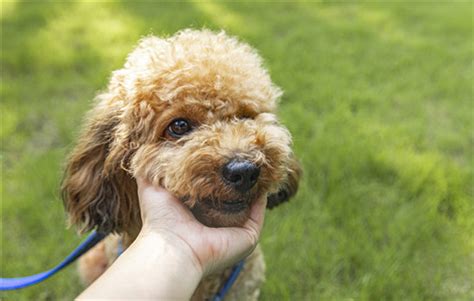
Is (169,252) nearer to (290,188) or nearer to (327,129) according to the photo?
(290,188)

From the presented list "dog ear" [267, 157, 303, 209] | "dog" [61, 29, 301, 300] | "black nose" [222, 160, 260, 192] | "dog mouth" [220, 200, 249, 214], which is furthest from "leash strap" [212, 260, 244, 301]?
"black nose" [222, 160, 260, 192]

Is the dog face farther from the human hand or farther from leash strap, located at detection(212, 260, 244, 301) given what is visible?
leash strap, located at detection(212, 260, 244, 301)

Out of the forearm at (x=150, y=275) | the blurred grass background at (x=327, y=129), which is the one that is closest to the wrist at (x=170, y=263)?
the forearm at (x=150, y=275)

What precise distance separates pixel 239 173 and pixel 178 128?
0.36 meters

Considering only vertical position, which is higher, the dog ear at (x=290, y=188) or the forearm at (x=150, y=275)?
the forearm at (x=150, y=275)

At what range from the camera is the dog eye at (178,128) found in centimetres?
180

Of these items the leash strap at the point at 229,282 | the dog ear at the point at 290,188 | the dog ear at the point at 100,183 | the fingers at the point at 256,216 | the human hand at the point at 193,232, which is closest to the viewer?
the human hand at the point at 193,232

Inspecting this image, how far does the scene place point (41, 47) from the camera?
14.6 ft

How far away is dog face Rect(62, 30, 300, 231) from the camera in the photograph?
1636mm

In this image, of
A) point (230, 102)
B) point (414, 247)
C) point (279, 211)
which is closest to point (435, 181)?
point (414, 247)

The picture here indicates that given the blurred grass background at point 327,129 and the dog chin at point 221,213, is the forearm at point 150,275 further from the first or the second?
the blurred grass background at point 327,129

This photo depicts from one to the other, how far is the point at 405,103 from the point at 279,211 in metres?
1.84

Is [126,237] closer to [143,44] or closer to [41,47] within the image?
[143,44]

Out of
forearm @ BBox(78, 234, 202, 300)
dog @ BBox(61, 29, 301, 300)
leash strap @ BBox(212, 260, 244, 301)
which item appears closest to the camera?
forearm @ BBox(78, 234, 202, 300)
